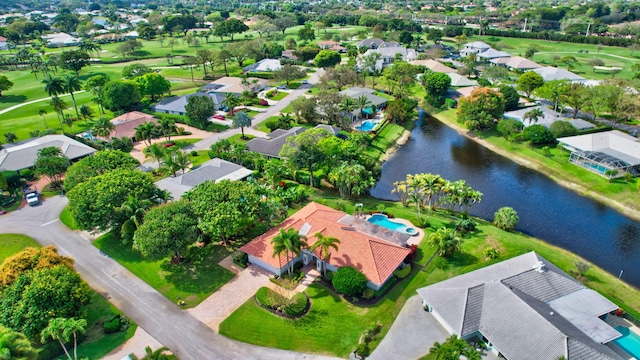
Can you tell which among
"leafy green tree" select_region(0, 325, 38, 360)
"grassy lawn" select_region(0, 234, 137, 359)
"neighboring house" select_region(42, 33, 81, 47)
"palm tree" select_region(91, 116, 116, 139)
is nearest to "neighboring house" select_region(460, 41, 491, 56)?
"palm tree" select_region(91, 116, 116, 139)

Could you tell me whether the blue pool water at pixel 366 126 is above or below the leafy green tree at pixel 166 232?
below

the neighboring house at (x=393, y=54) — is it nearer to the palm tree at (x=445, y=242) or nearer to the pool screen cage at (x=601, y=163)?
the pool screen cage at (x=601, y=163)

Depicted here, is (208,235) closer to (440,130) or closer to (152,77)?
(440,130)

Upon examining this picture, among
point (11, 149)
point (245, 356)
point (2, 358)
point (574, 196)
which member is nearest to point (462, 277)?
point (245, 356)

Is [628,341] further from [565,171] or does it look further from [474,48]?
[474,48]

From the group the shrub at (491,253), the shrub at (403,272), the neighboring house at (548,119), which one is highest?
the neighboring house at (548,119)

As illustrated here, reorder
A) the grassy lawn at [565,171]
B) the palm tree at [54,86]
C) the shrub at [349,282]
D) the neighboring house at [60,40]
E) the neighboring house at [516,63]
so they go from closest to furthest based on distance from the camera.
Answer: the shrub at [349,282] < the grassy lawn at [565,171] < the palm tree at [54,86] < the neighboring house at [516,63] < the neighboring house at [60,40]

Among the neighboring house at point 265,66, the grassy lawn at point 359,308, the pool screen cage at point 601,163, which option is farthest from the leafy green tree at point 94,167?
the neighboring house at point 265,66
